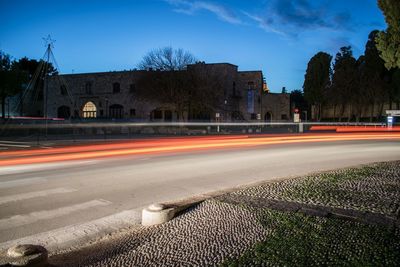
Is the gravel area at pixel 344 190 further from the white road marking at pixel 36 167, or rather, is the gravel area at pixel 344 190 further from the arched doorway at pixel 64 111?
the arched doorway at pixel 64 111

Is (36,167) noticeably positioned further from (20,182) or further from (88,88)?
(88,88)

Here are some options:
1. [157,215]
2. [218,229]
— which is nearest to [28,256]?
[157,215]

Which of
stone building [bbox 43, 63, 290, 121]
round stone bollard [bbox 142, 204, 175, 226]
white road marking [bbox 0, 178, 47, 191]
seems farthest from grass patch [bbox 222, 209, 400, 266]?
stone building [bbox 43, 63, 290, 121]

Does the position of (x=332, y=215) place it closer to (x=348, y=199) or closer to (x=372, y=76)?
(x=348, y=199)

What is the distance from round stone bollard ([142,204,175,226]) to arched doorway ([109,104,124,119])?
52.7 m

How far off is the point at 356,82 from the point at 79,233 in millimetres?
53471

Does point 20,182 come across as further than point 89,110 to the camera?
No

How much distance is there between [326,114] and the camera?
68.2m

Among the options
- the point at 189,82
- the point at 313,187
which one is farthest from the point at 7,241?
the point at 189,82

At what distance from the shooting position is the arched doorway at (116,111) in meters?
57.2

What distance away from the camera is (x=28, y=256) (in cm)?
398

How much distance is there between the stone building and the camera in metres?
54.3

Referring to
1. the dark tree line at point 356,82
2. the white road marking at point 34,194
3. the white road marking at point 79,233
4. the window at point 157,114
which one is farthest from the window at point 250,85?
the white road marking at point 79,233

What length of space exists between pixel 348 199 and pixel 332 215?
1.30 m
